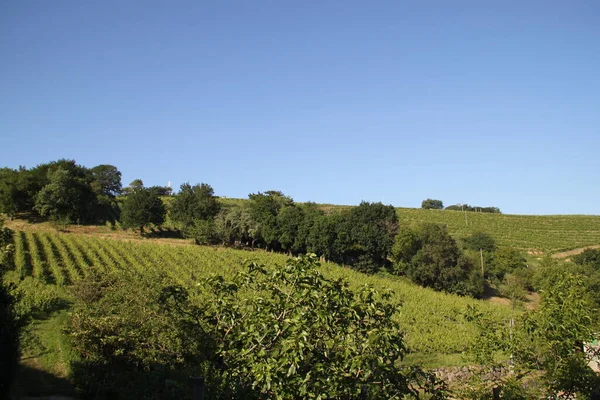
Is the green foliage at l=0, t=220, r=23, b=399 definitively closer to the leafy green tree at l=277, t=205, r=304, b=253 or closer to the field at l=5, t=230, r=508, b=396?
the field at l=5, t=230, r=508, b=396

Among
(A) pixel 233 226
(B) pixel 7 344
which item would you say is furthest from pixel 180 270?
(B) pixel 7 344

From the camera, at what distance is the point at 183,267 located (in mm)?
36625

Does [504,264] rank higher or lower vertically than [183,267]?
lower

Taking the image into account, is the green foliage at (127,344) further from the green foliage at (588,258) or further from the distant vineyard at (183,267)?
the green foliage at (588,258)

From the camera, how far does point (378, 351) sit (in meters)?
6.00

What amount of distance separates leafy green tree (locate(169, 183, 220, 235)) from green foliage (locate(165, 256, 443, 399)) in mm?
46387

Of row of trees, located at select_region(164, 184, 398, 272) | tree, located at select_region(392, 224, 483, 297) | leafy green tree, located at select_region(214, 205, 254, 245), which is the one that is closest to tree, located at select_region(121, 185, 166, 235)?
row of trees, located at select_region(164, 184, 398, 272)

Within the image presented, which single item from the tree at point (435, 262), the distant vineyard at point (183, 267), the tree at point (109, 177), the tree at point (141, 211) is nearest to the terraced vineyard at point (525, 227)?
the tree at point (435, 262)

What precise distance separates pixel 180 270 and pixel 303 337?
32004 mm

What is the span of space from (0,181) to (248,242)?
96.5 ft

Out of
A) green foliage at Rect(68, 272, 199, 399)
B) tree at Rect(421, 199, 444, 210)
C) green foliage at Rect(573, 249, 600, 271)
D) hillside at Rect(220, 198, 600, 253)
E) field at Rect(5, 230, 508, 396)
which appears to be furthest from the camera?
tree at Rect(421, 199, 444, 210)

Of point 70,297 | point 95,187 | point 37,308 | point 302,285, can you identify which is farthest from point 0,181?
point 302,285

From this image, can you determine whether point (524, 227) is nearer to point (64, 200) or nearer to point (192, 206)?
point (192, 206)

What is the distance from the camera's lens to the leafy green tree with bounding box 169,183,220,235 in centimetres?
5389
